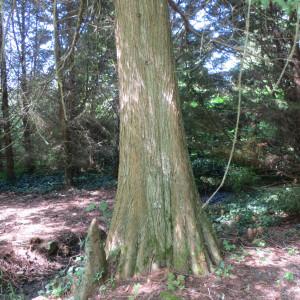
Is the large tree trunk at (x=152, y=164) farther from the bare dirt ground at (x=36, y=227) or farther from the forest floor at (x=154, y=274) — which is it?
the bare dirt ground at (x=36, y=227)

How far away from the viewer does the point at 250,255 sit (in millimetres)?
4469

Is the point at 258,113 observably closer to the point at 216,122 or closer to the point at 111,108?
the point at 216,122

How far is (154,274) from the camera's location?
3.89m

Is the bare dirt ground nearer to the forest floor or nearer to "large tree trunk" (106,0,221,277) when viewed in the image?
the forest floor

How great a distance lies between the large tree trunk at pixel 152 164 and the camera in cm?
402

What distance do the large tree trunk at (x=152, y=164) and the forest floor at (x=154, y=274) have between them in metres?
0.26

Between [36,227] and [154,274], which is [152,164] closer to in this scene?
[154,274]

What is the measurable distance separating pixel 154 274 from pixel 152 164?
1.21 metres

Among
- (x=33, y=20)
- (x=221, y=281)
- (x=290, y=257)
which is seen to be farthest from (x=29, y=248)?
(x=33, y=20)

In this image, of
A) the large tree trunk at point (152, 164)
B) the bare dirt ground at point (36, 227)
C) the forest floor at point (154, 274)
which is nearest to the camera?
the forest floor at point (154, 274)

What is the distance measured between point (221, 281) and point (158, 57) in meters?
2.59

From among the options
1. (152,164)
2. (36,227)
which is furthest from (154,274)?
(36,227)

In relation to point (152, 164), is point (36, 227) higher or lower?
lower

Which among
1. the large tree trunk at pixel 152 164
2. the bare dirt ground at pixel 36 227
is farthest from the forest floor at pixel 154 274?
the large tree trunk at pixel 152 164
